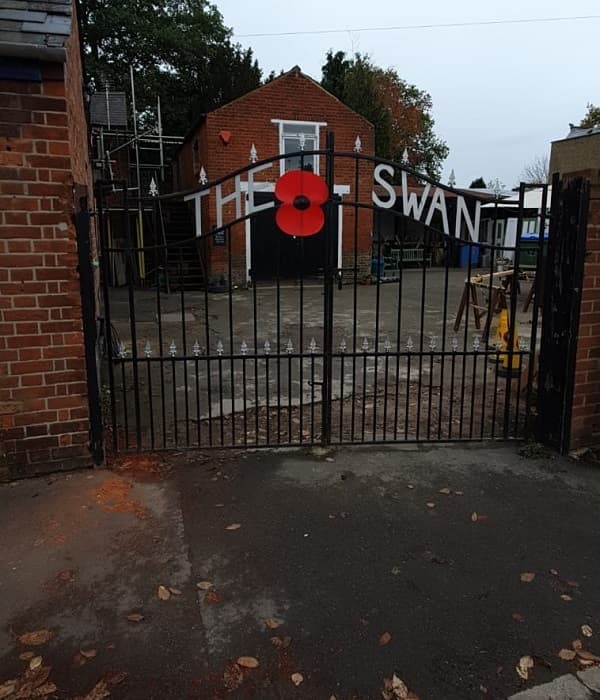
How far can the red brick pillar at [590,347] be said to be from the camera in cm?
367

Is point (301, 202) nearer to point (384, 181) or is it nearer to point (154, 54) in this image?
point (384, 181)

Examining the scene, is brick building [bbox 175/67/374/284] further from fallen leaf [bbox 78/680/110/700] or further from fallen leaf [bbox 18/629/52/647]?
fallen leaf [bbox 78/680/110/700]

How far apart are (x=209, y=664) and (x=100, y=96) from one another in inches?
649

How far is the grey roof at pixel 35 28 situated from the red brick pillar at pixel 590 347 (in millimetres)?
3361

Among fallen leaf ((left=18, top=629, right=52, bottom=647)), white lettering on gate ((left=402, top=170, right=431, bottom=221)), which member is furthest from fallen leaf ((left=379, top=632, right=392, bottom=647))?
white lettering on gate ((left=402, top=170, right=431, bottom=221))

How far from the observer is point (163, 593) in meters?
2.44

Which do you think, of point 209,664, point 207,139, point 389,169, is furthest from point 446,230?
point 207,139

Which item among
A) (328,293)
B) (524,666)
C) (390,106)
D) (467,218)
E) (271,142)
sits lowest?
(524,666)

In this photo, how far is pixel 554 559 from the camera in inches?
107

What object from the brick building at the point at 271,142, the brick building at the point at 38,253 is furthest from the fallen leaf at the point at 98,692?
the brick building at the point at 271,142

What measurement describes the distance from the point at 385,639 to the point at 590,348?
8.76 ft

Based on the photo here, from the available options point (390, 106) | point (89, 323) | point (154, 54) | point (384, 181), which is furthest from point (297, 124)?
point (390, 106)

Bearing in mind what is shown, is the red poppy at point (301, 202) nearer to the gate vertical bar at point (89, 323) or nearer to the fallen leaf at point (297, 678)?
the gate vertical bar at point (89, 323)

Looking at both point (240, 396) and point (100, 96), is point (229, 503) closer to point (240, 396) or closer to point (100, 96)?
point (240, 396)
